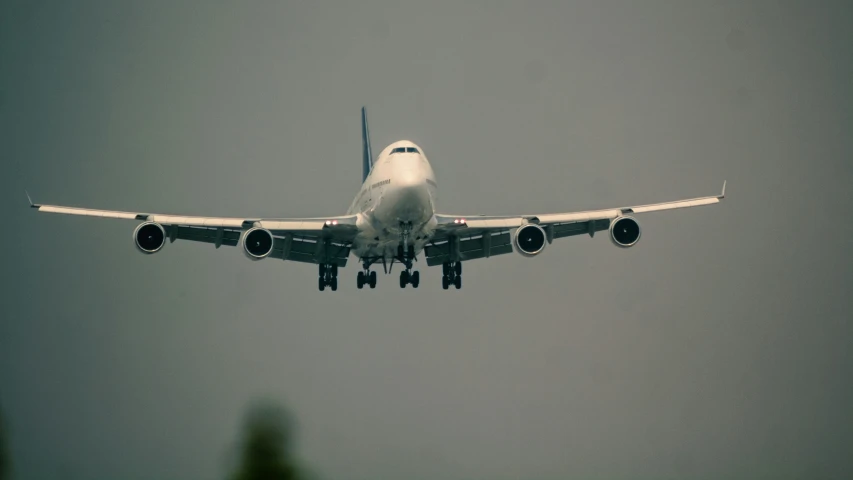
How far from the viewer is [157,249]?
4216 centimetres

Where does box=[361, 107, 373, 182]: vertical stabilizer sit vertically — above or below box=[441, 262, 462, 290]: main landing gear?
above

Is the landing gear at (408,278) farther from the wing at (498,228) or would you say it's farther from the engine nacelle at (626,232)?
the engine nacelle at (626,232)

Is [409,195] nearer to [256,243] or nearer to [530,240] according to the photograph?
[530,240]

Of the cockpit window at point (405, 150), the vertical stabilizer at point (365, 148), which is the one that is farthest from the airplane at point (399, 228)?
the vertical stabilizer at point (365, 148)

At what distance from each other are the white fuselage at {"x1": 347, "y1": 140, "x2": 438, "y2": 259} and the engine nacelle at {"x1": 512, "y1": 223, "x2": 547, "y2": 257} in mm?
3432

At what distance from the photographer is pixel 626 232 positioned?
42.3 metres

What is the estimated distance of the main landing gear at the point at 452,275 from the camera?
47.7 meters

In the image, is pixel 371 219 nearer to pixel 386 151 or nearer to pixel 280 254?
pixel 386 151

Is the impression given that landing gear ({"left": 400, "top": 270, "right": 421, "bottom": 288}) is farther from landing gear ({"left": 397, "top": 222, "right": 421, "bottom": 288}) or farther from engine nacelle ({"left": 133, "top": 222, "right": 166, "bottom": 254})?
engine nacelle ({"left": 133, "top": 222, "right": 166, "bottom": 254})

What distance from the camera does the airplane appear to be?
132 ft

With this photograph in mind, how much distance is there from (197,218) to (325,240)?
5.78m

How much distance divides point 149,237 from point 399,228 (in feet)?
32.3

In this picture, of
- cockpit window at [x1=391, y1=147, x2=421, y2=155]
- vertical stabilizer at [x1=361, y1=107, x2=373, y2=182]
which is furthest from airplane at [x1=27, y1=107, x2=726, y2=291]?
vertical stabilizer at [x1=361, y1=107, x2=373, y2=182]

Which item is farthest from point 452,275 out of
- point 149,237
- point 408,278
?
point 149,237
